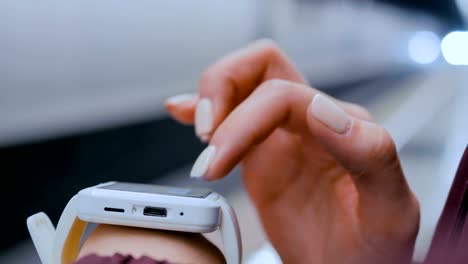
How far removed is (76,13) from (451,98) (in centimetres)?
63

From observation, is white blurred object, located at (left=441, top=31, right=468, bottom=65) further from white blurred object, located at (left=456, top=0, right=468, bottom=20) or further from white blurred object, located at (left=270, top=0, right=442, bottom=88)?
white blurred object, located at (left=270, top=0, right=442, bottom=88)

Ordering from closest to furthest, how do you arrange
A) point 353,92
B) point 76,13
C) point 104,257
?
point 104,257 → point 76,13 → point 353,92

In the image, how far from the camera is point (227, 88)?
1.51 ft

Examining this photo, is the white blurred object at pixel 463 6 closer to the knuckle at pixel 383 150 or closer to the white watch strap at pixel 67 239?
the knuckle at pixel 383 150

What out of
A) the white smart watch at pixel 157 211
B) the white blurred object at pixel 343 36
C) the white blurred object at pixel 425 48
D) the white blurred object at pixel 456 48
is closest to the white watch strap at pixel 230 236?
the white smart watch at pixel 157 211

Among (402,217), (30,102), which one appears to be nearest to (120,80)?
(30,102)

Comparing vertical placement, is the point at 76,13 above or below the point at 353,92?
above

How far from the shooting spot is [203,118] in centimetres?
44

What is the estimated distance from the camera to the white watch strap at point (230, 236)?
0.31 meters

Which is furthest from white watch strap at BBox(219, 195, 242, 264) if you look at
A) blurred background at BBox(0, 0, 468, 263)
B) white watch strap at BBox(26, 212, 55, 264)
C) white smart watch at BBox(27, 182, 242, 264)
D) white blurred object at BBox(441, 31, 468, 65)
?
white blurred object at BBox(441, 31, 468, 65)

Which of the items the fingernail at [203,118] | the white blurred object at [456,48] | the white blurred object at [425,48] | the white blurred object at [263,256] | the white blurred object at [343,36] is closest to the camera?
the fingernail at [203,118]

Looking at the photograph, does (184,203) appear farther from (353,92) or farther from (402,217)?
(353,92)

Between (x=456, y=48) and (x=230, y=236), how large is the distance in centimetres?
58

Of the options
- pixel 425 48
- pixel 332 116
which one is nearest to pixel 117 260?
pixel 332 116
